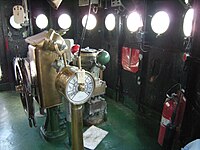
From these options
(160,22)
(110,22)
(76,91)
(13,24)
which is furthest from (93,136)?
(13,24)

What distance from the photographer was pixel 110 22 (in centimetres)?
394

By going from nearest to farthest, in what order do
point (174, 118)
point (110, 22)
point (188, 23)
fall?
point (174, 118), point (188, 23), point (110, 22)

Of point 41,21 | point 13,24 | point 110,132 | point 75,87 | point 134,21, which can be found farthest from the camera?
point 41,21

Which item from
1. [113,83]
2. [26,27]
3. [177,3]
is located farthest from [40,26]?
[177,3]

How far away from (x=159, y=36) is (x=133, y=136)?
5.35ft

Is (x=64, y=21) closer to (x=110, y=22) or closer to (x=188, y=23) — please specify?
(x=110, y=22)

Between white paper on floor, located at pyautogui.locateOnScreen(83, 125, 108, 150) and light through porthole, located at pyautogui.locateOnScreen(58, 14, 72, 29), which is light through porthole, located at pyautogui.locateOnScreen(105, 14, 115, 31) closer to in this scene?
light through porthole, located at pyautogui.locateOnScreen(58, 14, 72, 29)

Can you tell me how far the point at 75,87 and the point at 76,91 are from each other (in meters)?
0.04

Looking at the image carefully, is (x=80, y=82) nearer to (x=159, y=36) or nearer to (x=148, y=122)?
(x=159, y=36)

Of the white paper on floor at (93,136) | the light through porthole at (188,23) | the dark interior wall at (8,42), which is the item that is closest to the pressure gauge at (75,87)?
the white paper on floor at (93,136)

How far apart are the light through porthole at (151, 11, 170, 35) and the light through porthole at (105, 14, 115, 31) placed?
1084mm

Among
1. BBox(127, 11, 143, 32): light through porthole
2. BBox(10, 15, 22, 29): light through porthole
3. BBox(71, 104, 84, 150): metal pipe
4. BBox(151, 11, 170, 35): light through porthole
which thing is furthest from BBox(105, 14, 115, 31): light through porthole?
BBox(71, 104, 84, 150): metal pipe

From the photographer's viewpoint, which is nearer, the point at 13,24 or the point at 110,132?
the point at 110,132

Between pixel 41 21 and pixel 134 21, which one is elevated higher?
pixel 41 21
